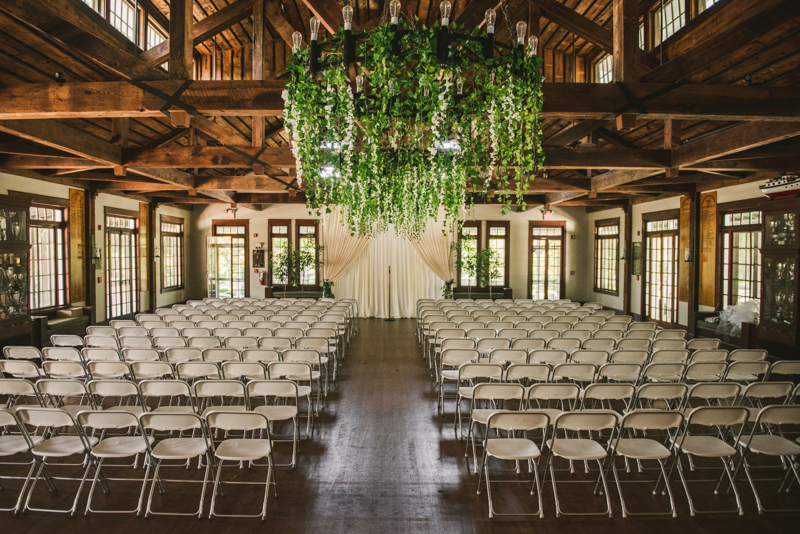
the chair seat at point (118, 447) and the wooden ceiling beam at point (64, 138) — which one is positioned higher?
the wooden ceiling beam at point (64, 138)

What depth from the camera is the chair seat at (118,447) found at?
339 centimetres

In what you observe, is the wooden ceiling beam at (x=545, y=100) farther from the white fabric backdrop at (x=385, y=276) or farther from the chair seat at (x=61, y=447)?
the white fabric backdrop at (x=385, y=276)

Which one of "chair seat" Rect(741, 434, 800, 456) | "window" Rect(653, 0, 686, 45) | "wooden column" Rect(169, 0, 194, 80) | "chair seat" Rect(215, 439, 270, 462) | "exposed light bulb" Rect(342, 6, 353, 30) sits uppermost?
"window" Rect(653, 0, 686, 45)

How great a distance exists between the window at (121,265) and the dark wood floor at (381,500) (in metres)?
8.88

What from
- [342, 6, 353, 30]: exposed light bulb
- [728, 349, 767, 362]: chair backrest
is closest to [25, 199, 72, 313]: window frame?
[342, 6, 353, 30]: exposed light bulb

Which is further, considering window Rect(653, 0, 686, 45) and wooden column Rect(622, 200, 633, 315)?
wooden column Rect(622, 200, 633, 315)

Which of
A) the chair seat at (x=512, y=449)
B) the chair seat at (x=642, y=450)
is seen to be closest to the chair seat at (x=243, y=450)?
the chair seat at (x=512, y=449)

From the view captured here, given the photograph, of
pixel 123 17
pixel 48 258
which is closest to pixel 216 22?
pixel 123 17

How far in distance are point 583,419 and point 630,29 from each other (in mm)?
3773

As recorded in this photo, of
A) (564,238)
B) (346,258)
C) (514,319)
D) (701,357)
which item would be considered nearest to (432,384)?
(514,319)

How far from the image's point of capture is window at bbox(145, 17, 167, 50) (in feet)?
26.5

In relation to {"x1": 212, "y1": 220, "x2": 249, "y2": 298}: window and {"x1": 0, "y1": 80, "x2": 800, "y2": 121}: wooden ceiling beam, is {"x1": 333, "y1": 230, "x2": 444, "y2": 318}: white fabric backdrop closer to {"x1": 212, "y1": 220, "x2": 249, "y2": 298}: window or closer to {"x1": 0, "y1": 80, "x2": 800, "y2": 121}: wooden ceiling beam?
{"x1": 212, "y1": 220, "x2": 249, "y2": 298}: window

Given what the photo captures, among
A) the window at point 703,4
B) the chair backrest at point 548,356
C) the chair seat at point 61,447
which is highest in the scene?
the window at point 703,4

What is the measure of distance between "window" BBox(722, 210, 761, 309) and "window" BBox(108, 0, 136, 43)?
1185cm
